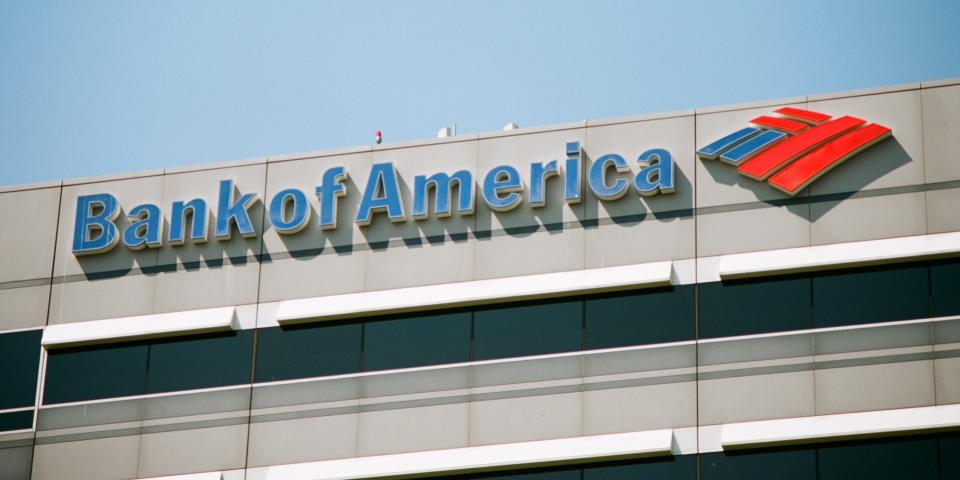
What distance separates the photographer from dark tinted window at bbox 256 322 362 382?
43062 mm

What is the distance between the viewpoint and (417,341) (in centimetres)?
4269

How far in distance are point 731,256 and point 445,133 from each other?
861 centimetres

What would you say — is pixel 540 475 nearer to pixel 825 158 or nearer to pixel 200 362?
pixel 200 362

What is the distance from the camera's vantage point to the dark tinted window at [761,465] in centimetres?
3938

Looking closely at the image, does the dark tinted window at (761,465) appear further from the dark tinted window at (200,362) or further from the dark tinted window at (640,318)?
the dark tinted window at (200,362)

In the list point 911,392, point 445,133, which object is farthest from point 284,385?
point 911,392

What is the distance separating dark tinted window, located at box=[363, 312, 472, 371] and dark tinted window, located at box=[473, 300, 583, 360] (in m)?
0.42

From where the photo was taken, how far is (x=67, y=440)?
43.9 m

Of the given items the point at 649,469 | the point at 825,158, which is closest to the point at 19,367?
the point at 649,469

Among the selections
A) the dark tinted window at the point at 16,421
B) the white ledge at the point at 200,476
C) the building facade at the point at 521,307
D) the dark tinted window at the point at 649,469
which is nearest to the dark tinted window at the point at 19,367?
the building facade at the point at 521,307

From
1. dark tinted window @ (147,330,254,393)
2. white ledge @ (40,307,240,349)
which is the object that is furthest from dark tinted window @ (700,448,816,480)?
white ledge @ (40,307,240,349)

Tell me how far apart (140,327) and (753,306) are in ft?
50.1

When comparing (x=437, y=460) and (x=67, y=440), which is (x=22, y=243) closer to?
(x=67, y=440)

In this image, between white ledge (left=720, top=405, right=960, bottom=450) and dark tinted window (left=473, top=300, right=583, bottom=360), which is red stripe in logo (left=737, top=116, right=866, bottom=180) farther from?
white ledge (left=720, top=405, right=960, bottom=450)
